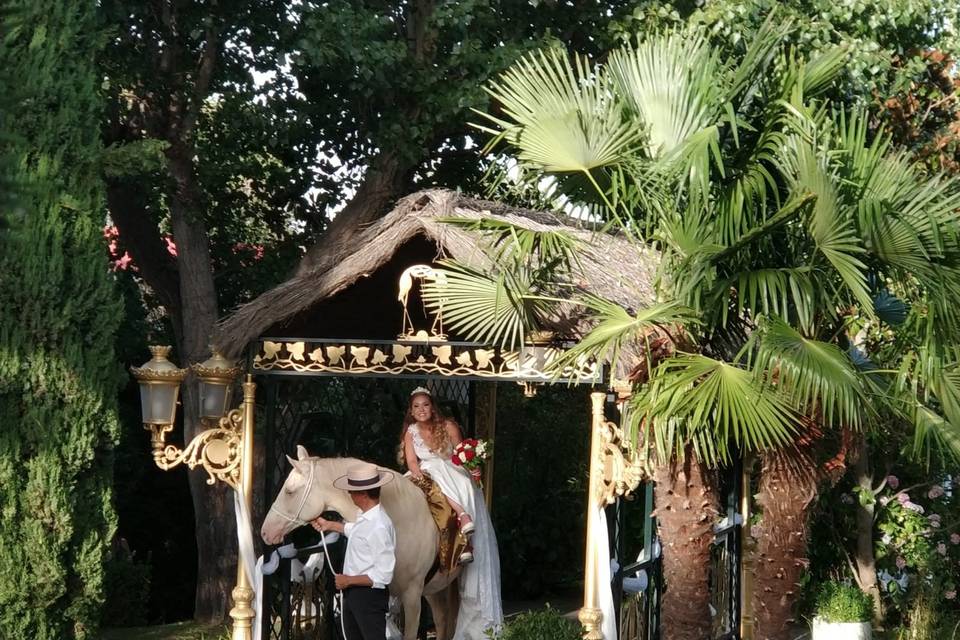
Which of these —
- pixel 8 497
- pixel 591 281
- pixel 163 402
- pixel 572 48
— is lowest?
pixel 8 497

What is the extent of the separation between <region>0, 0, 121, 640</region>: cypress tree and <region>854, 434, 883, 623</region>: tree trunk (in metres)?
7.19

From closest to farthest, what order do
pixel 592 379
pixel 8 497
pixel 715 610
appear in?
pixel 592 379 < pixel 8 497 < pixel 715 610

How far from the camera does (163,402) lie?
959 cm

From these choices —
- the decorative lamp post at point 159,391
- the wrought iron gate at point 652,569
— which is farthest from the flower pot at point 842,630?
the decorative lamp post at point 159,391

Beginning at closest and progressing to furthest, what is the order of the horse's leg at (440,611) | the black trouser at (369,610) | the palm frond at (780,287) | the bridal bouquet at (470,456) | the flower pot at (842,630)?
the palm frond at (780,287) → the black trouser at (369,610) → the bridal bouquet at (470,456) → the horse's leg at (440,611) → the flower pot at (842,630)

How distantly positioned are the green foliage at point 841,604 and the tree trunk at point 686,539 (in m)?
3.43

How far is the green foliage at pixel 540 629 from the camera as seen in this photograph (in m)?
8.66

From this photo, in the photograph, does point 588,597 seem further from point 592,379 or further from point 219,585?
point 219,585

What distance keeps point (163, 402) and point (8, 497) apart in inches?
72.9

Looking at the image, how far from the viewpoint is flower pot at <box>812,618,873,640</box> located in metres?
12.2

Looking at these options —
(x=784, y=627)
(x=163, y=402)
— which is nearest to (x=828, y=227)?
(x=784, y=627)

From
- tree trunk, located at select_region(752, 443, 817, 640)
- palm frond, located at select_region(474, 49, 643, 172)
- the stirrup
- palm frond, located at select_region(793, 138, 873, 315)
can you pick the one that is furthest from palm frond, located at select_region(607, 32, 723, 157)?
the stirrup

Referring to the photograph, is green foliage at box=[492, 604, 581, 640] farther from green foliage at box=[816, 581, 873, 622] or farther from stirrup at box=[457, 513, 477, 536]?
green foliage at box=[816, 581, 873, 622]

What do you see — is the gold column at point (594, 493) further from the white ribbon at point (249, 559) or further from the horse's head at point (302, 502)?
the white ribbon at point (249, 559)
